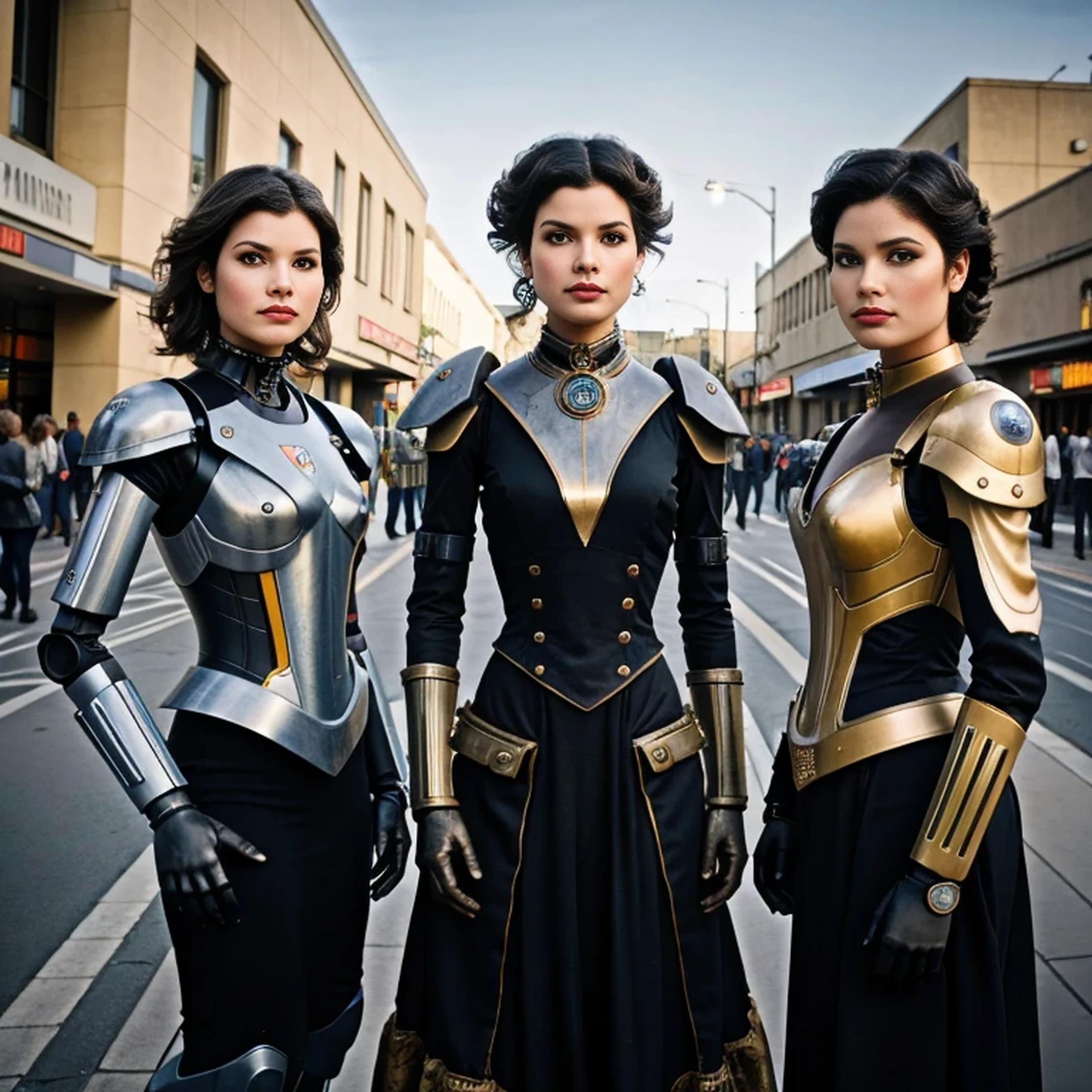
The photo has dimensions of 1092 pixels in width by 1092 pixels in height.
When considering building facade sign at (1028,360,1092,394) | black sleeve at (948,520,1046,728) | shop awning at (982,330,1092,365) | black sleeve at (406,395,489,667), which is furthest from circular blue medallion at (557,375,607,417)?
building facade sign at (1028,360,1092,394)

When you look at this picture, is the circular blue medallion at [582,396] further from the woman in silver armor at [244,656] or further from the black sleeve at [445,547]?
the woman in silver armor at [244,656]

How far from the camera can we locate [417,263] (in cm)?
4250

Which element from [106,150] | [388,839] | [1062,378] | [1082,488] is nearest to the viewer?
[388,839]

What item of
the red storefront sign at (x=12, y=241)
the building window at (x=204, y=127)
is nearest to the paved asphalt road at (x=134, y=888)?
the red storefront sign at (x=12, y=241)

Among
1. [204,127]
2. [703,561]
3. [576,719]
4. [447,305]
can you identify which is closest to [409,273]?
[447,305]

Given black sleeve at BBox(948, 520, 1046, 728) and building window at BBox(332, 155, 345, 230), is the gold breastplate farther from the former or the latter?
building window at BBox(332, 155, 345, 230)

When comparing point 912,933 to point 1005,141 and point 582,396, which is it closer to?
point 582,396

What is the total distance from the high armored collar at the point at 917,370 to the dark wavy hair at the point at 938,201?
0.08 metres

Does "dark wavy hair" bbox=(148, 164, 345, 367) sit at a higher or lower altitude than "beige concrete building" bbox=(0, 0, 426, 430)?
lower

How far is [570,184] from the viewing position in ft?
6.53

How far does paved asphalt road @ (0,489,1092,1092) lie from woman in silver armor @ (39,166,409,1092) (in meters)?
0.90

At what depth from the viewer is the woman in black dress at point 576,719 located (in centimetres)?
191

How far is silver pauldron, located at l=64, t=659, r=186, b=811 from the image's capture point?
69.7 inches

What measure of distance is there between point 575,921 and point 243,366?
1254 millimetres
